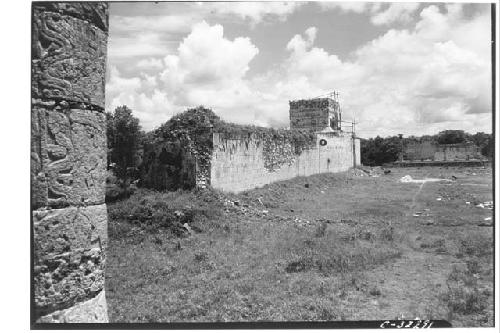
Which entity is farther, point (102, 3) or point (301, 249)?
point (301, 249)

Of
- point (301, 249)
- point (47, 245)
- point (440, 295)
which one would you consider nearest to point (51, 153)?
point (47, 245)

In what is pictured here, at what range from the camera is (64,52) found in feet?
9.34

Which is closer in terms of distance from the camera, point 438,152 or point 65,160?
point 65,160

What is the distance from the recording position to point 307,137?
772 inches

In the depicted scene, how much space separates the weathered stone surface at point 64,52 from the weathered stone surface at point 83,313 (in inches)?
58.5

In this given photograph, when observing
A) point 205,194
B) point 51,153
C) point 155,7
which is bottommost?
point 205,194

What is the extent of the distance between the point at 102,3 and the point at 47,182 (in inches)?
55.4

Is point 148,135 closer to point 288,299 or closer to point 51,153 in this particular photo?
point 288,299

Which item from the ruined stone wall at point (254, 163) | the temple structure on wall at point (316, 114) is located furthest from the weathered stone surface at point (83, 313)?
the temple structure on wall at point (316, 114)

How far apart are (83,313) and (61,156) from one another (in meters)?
1.18

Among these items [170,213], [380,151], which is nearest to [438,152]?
[380,151]

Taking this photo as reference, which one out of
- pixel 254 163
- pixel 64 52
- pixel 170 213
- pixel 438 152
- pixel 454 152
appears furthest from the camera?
pixel 438 152

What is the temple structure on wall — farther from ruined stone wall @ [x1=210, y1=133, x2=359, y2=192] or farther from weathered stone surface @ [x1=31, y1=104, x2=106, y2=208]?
weathered stone surface @ [x1=31, y1=104, x2=106, y2=208]

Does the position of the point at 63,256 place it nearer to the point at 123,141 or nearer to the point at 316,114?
the point at 123,141
